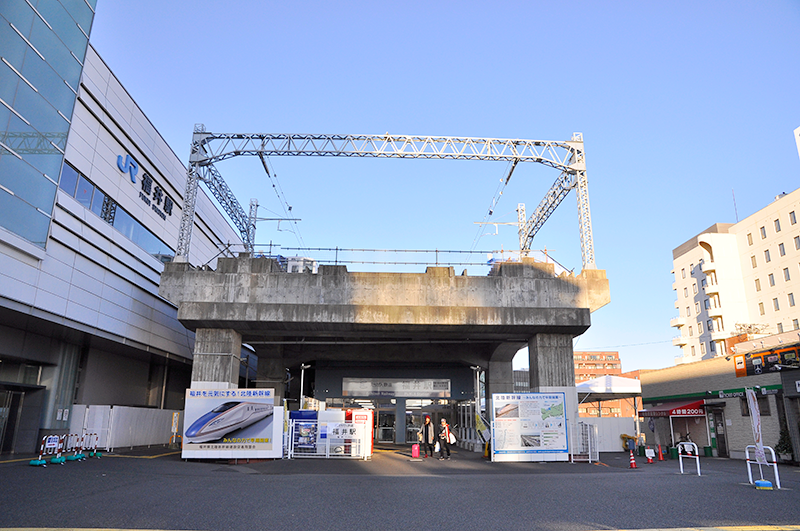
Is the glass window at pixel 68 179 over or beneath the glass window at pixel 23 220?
over

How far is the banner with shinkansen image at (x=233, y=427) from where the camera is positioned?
62.7 ft

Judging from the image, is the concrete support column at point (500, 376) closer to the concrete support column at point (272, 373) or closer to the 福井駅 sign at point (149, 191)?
the concrete support column at point (272, 373)

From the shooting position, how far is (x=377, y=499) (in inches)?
414

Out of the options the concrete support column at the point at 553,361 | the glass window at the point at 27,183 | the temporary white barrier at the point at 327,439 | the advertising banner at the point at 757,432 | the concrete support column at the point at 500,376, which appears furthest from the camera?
the concrete support column at the point at 500,376

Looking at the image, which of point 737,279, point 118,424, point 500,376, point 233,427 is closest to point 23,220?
point 233,427

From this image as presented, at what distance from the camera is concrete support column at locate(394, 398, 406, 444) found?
36.9 meters

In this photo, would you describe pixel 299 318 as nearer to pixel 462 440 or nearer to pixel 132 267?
pixel 132 267

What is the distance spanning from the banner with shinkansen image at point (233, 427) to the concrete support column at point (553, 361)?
11.0m

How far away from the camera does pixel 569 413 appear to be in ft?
73.1

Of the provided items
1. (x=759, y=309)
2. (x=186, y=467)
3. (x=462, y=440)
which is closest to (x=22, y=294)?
(x=186, y=467)

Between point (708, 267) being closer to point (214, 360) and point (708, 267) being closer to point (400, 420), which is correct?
point (400, 420)

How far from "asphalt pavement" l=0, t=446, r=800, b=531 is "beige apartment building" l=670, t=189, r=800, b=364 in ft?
147

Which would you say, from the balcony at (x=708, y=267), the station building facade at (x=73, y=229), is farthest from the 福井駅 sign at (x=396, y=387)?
the balcony at (x=708, y=267)

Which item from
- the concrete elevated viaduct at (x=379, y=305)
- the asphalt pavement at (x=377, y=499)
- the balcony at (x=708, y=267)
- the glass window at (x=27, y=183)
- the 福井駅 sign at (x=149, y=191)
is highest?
the balcony at (x=708, y=267)
